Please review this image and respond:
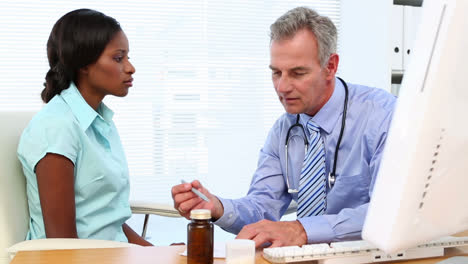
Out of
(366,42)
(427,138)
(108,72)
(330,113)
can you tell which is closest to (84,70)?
(108,72)

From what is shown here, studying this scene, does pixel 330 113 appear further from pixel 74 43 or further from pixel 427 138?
pixel 427 138

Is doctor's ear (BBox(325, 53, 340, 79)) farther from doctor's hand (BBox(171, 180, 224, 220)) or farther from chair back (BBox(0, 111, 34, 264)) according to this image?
chair back (BBox(0, 111, 34, 264))

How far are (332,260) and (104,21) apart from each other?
1129 millimetres

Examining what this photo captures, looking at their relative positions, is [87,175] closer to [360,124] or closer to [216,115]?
[360,124]

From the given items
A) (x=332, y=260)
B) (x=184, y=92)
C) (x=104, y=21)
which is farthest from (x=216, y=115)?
(x=332, y=260)

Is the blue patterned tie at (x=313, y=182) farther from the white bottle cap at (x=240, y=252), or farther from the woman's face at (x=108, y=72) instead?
the woman's face at (x=108, y=72)

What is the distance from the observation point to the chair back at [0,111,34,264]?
55.6 inches

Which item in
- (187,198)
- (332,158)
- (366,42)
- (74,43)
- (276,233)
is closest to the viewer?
(276,233)

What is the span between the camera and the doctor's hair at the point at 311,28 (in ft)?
5.08

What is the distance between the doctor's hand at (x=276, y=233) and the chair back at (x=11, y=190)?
2.18ft

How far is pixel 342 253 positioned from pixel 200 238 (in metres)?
0.28

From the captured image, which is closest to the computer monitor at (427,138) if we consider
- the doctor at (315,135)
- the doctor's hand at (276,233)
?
the doctor's hand at (276,233)

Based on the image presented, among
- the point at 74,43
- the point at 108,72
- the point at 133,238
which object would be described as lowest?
the point at 133,238

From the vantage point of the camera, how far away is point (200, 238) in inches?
39.7
